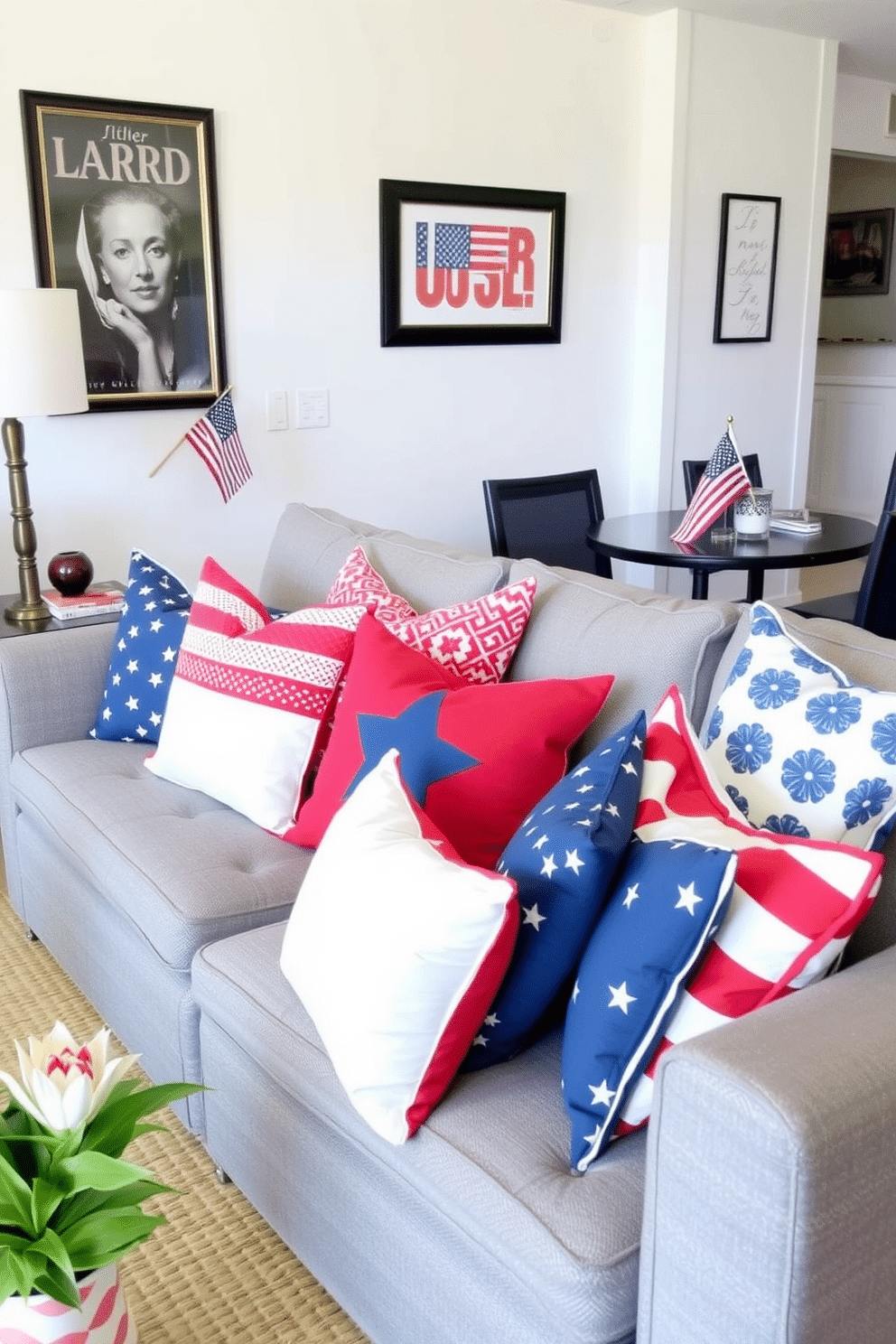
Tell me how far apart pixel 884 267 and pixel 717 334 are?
3.55 meters

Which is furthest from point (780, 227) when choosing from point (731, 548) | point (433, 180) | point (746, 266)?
point (731, 548)

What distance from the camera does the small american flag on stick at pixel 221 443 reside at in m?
3.28

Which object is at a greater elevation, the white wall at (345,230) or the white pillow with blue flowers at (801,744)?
the white wall at (345,230)

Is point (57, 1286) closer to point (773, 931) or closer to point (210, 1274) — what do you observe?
point (210, 1274)

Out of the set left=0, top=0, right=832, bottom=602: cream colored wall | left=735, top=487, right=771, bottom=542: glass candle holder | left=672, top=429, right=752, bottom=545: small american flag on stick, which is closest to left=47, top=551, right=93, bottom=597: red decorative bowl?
left=0, top=0, right=832, bottom=602: cream colored wall

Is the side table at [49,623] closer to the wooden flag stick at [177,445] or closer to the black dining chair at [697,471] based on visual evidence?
the wooden flag stick at [177,445]

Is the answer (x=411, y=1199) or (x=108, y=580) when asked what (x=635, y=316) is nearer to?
(x=108, y=580)

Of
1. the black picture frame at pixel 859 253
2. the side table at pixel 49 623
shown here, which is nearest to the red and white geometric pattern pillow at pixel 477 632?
the side table at pixel 49 623

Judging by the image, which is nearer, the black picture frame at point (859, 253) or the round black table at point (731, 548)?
the round black table at point (731, 548)

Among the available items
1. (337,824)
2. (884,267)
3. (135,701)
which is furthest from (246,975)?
(884,267)

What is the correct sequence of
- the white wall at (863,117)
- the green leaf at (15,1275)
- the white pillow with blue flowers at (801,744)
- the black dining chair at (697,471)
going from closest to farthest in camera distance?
the green leaf at (15,1275) < the white pillow with blue flowers at (801,744) < the black dining chair at (697,471) < the white wall at (863,117)

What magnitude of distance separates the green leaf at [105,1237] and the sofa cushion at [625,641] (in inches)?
36.7

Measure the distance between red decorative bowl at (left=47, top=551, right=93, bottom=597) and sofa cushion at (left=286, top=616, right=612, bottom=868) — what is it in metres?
1.55

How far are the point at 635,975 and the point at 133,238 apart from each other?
2862 mm
